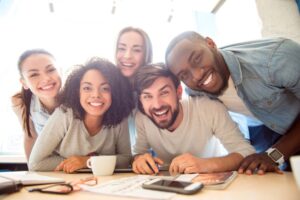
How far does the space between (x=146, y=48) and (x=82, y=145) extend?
1.97 ft

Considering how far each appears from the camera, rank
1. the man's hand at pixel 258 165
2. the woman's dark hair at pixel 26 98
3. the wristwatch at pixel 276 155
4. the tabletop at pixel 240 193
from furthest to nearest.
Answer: the woman's dark hair at pixel 26 98
the wristwatch at pixel 276 155
the man's hand at pixel 258 165
the tabletop at pixel 240 193

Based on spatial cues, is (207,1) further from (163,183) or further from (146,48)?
(163,183)

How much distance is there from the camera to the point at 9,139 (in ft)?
6.76

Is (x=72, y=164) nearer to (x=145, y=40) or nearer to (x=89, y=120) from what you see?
(x=89, y=120)

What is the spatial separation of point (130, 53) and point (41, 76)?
18.1 inches

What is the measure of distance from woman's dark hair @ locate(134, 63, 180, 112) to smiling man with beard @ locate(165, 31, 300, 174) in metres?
0.04

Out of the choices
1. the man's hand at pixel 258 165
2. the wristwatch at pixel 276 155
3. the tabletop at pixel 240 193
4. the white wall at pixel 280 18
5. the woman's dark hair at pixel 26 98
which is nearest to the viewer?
the tabletop at pixel 240 193

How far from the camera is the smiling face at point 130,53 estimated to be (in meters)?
1.24

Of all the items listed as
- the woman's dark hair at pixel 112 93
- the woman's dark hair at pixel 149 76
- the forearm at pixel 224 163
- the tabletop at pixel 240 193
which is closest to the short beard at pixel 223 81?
the woman's dark hair at pixel 149 76

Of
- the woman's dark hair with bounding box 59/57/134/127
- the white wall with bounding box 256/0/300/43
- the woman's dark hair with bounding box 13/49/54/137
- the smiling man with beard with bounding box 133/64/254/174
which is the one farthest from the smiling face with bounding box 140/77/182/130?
the white wall with bounding box 256/0/300/43

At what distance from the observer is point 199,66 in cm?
101

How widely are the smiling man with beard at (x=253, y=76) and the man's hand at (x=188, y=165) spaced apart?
0.91ft

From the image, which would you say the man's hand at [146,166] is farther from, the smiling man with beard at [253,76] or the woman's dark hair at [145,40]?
the woman's dark hair at [145,40]

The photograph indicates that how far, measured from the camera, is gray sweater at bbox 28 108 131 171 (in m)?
1.07
